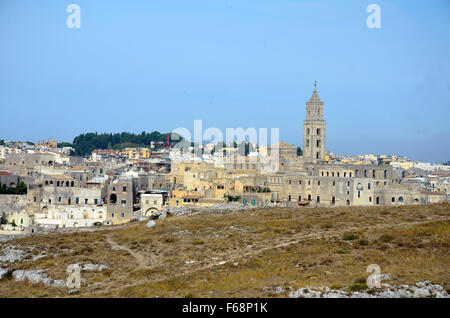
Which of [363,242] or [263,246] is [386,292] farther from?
[263,246]

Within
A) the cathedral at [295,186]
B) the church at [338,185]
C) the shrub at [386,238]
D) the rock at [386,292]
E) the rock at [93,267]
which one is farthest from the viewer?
the church at [338,185]

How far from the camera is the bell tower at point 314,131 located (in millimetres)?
72250

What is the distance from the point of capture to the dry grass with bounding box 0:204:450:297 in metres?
21.3

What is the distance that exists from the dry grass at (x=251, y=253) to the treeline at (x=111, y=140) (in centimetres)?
13097

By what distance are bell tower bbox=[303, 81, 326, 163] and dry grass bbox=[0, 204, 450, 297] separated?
3596cm

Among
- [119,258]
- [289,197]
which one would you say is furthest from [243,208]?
[119,258]

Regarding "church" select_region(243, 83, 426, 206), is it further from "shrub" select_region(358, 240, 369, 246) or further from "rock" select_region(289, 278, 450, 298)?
"rock" select_region(289, 278, 450, 298)

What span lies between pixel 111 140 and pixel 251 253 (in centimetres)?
15096

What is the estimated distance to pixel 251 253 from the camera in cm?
2611

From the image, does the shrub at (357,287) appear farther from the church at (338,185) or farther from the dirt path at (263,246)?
the church at (338,185)

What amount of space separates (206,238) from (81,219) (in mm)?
27875

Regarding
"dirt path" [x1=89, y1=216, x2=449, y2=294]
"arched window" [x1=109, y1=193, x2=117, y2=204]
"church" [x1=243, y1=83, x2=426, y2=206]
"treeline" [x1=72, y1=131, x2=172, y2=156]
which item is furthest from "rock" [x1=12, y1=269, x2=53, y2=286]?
"treeline" [x1=72, y1=131, x2=172, y2=156]

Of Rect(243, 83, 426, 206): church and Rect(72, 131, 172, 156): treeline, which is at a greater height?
Rect(72, 131, 172, 156): treeline

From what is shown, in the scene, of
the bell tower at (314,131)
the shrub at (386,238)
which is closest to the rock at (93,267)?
the shrub at (386,238)
